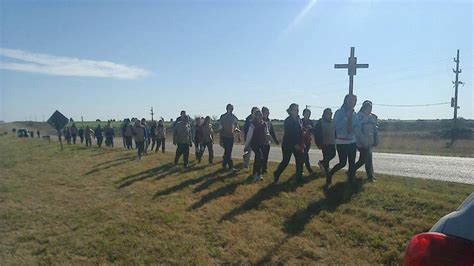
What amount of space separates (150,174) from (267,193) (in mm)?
4922

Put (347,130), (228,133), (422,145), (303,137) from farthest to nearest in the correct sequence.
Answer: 1. (422,145)
2. (228,133)
3. (303,137)
4. (347,130)

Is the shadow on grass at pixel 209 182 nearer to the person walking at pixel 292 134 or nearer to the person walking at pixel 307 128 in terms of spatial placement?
the person walking at pixel 292 134

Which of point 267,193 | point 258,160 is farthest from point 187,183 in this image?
point 267,193

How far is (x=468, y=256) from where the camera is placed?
1.81 m

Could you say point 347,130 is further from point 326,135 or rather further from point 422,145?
point 422,145

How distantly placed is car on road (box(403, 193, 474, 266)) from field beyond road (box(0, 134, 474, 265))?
10.7 ft

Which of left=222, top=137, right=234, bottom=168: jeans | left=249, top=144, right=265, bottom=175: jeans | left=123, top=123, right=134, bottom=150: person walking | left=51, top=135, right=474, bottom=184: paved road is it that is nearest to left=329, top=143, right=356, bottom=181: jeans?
left=249, top=144, right=265, bottom=175: jeans

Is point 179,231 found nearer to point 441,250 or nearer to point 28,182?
point 441,250

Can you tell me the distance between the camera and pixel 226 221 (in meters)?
6.86

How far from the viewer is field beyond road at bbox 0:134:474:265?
5582mm

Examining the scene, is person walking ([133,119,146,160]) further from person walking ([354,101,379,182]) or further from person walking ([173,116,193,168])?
person walking ([354,101,379,182])

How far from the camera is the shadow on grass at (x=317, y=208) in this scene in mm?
5770

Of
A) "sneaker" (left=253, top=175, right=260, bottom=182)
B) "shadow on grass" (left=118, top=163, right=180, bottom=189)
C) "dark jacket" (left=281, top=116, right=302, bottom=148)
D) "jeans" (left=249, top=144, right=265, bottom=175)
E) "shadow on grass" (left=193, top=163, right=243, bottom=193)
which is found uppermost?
"dark jacket" (left=281, top=116, right=302, bottom=148)

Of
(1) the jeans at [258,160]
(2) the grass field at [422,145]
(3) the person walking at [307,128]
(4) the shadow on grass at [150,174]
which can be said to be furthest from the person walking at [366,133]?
(2) the grass field at [422,145]
